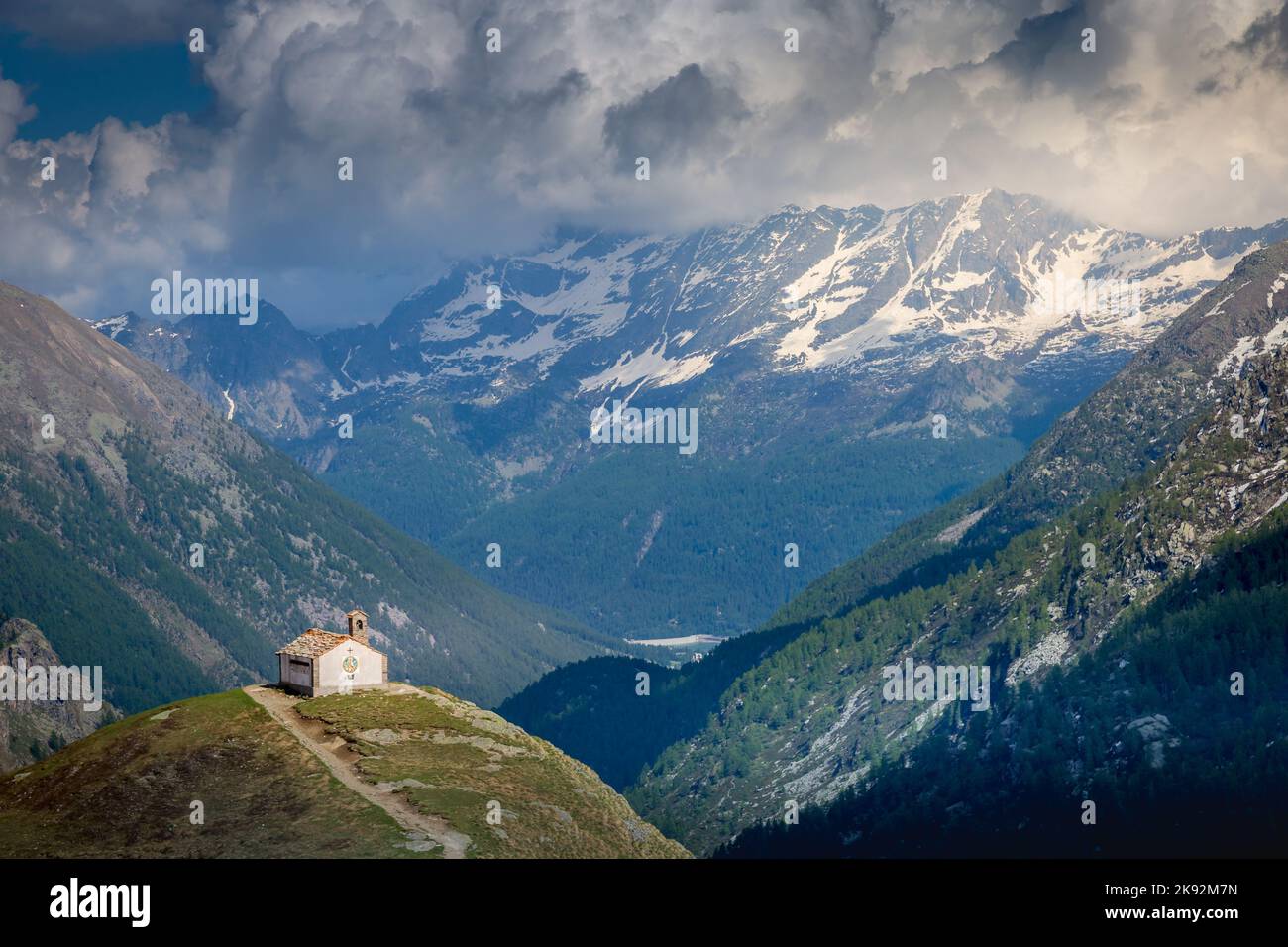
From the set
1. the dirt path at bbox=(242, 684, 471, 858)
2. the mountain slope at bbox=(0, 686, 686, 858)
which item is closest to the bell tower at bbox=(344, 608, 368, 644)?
the mountain slope at bbox=(0, 686, 686, 858)

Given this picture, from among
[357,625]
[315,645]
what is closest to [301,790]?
[315,645]

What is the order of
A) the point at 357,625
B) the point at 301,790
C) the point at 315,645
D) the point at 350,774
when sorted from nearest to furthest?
the point at 301,790
the point at 350,774
the point at 315,645
the point at 357,625

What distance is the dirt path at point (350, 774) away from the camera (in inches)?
5969

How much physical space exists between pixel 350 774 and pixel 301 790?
5.86 metres

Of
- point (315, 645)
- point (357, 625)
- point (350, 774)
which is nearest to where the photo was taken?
point (350, 774)

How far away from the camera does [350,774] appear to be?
165 m

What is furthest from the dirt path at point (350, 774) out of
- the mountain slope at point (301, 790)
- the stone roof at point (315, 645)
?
the stone roof at point (315, 645)

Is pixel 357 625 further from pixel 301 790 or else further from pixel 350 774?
pixel 301 790

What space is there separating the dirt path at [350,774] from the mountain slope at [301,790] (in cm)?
77

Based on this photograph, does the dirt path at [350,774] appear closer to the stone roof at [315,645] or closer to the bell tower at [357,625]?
the stone roof at [315,645]

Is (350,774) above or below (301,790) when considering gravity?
above

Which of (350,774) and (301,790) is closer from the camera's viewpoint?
(301,790)
